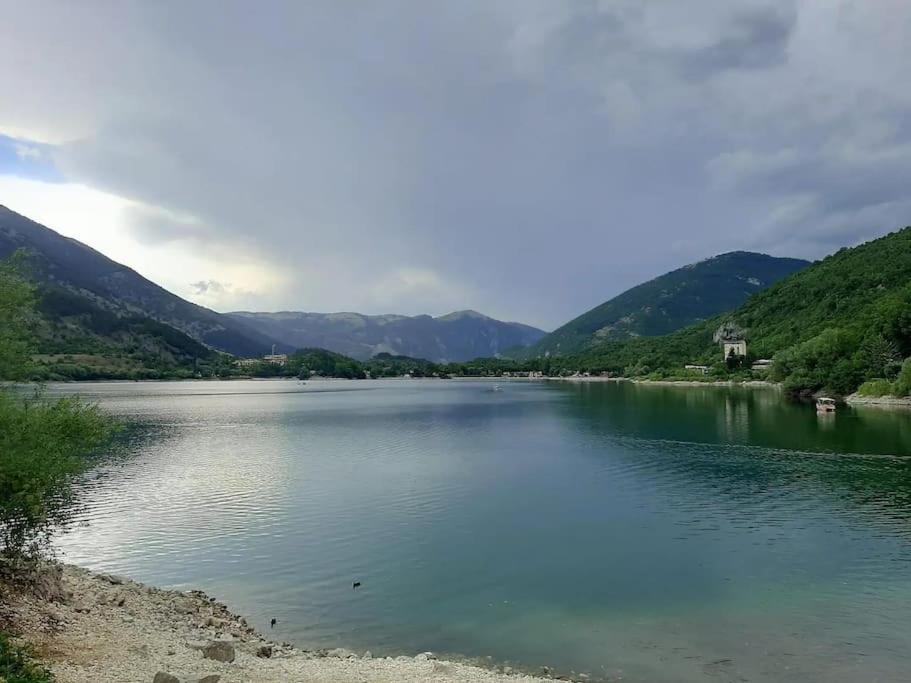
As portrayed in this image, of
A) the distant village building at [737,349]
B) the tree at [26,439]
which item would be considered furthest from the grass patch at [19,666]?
the distant village building at [737,349]

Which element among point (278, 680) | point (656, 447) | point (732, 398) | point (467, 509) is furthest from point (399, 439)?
point (732, 398)

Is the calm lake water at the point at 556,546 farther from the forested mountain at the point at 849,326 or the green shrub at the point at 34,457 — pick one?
the forested mountain at the point at 849,326

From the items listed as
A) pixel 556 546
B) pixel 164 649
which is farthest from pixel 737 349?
pixel 164 649

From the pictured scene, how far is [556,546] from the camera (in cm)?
2927

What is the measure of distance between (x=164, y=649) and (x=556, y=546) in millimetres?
18271

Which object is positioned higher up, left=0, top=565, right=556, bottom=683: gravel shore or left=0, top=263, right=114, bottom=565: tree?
left=0, top=263, right=114, bottom=565: tree

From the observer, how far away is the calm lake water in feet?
60.7

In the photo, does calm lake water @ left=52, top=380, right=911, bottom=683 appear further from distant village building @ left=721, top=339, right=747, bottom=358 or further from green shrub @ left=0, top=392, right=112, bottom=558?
distant village building @ left=721, top=339, right=747, bottom=358

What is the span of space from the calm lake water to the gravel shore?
188 cm

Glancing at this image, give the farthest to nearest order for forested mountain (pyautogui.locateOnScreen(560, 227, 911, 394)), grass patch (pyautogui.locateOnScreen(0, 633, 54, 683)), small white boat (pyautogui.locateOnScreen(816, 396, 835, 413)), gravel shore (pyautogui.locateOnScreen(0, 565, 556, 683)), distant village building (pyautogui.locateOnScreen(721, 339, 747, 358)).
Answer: distant village building (pyautogui.locateOnScreen(721, 339, 747, 358)) → forested mountain (pyautogui.locateOnScreen(560, 227, 911, 394)) → small white boat (pyautogui.locateOnScreen(816, 396, 835, 413)) → gravel shore (pyautogui.locateOnScreen(0, 565, 556, 683)) → grass patch (pyautogui.locateOnScreen(0, 633, 54, 683))

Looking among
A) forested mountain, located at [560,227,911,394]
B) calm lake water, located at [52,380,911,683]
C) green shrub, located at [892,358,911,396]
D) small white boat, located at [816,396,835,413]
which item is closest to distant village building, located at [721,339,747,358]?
forested mountain, located at [560,227,911,394]

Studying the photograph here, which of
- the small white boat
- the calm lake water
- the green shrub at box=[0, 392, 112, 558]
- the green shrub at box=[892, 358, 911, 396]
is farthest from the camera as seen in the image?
the green shrub at box=[892, 358, 911, 396]

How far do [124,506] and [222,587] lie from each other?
675 inches

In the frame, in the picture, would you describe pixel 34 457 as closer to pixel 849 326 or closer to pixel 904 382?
pixel 904 382
